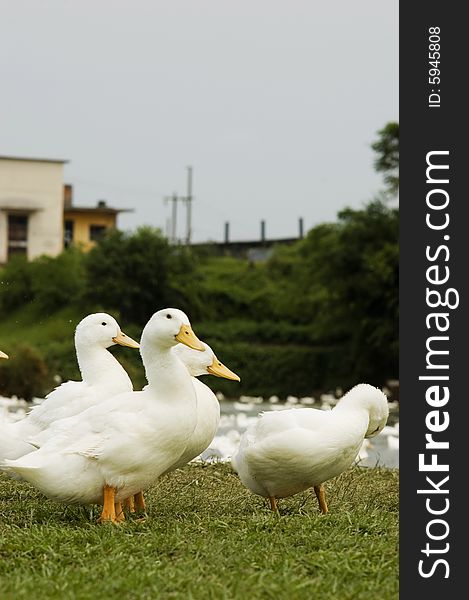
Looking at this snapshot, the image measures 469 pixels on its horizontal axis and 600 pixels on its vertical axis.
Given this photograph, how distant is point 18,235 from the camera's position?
52062 millimetres

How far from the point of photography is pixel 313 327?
42125 mm

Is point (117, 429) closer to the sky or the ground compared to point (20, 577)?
closer to the sky

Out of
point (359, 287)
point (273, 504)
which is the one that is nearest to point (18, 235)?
point (359, 287)

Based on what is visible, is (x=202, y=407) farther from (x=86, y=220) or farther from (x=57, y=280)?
(x=86, y=220)

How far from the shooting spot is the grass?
450 cm

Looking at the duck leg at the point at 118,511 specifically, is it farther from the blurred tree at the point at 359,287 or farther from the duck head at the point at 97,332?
the blurred tree at the point at 359,287

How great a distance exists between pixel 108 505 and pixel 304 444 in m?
1.14

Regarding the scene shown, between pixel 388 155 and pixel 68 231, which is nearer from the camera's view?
pixel 388 155

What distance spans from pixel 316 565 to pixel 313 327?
3736 centimetres

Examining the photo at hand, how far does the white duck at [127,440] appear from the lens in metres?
5.89

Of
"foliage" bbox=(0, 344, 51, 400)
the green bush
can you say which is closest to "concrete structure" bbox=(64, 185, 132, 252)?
the green bush

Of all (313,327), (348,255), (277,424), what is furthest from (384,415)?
(313,327)

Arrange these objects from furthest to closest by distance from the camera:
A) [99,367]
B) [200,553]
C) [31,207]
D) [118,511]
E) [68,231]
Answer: [68,231] < [31,207] < [99,367] < [118,511] < [200,553]

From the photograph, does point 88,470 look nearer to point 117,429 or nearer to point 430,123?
point 117,429
